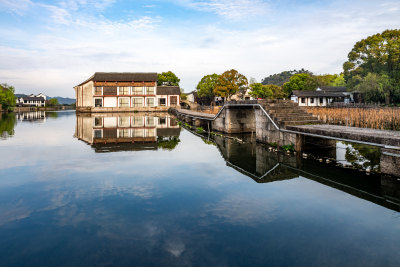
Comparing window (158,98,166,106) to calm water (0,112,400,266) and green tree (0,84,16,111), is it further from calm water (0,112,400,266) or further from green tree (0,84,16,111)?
calm water (0,112,400,266)

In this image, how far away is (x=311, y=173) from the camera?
36.4 ft

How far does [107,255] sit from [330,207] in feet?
19.9

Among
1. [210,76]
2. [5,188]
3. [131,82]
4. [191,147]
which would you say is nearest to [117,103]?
[131,82]

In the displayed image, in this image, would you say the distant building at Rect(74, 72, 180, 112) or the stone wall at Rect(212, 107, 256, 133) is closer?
the stone wall at Rect(212, 107, 256, 133)

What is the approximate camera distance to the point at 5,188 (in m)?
9.33

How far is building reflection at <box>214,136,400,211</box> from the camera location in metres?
8.42

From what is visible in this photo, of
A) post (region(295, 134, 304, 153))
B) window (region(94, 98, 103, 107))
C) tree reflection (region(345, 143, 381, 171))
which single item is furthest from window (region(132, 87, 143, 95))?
post (region(295, 134, 304, 153))

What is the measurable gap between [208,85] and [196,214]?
74517mm

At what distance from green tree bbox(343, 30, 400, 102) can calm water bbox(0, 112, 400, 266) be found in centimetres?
5613

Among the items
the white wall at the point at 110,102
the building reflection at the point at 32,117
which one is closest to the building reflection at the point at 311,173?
the building reflection at the point at 32,117

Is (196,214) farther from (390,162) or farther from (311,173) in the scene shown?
(390,162)

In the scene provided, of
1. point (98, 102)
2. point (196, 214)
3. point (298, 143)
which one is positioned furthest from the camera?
point (98, 102)

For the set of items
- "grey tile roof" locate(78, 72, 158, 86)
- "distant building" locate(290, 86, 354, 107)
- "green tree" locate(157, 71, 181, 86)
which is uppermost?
"green tree" locate(157, 71, 181, 86)

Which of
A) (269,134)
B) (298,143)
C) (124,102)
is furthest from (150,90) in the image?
(298,143)
